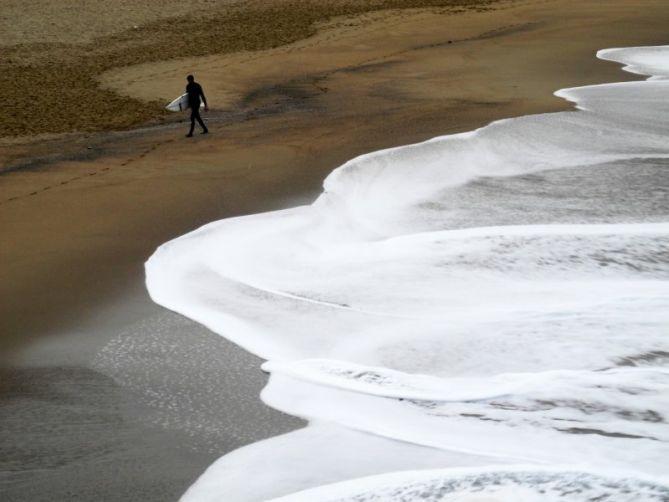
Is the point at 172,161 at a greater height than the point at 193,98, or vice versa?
the point at 193,98

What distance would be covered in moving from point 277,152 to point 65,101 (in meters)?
6.63

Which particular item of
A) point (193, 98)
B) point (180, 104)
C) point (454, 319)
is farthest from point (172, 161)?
point (454, 319)

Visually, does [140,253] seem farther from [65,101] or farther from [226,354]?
[65,101]

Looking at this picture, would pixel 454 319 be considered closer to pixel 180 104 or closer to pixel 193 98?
pixel 193 98

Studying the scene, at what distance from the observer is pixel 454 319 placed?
9.80 meters

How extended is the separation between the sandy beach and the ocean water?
0.45 metres

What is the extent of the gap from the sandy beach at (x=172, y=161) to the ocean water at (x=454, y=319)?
1.49 ft

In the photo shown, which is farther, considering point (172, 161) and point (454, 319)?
point (172, 161)

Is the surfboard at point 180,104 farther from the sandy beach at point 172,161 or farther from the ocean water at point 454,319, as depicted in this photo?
the ocean water at point 454,319

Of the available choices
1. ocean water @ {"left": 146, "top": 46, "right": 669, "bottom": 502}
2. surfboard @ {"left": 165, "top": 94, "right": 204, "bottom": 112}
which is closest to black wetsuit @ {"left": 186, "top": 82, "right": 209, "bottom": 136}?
surfboard @ {"left": 165, "top": 94, "right": 204, "bottom": 112}

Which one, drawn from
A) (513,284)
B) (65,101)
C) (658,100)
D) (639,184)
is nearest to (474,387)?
(513,284)

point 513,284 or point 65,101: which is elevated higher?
point 65,101

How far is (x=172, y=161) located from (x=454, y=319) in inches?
289

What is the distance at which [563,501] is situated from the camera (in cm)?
664
